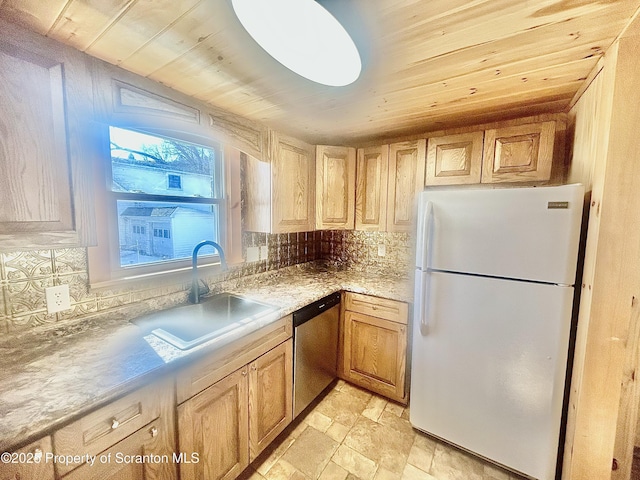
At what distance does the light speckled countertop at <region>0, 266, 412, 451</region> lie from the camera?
0.72 metres

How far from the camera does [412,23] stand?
846mm

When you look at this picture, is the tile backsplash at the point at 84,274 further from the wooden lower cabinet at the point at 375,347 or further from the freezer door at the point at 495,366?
the freezer door at the point at 495,366

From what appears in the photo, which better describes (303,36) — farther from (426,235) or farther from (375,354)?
(375,354)

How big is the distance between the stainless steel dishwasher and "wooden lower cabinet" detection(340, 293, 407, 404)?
4.3 inches

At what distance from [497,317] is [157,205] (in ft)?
6.74

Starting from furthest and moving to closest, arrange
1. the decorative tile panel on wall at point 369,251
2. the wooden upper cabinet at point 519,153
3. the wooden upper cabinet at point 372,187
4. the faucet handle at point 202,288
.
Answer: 1. the decorative tile panel on wall at point 369,251
2. the wooden upper cabinet at point 372,187
3. the faucet handle at point 202,288
4. the wooden upper cabinet at point 519,153

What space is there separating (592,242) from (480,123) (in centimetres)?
107

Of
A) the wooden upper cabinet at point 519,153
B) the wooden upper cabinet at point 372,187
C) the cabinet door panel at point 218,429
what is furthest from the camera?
the wooden upper cabinet at point 372,187

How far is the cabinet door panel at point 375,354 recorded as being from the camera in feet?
6.18

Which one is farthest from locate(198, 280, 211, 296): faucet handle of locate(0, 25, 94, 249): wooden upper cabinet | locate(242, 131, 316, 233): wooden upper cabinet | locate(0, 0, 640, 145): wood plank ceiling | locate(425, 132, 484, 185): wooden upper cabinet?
locate(425, 132, 484, 185): wooden upper cabinet

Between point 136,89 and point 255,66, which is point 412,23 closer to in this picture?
point 255,66

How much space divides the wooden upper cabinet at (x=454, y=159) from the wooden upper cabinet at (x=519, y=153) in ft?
0.17

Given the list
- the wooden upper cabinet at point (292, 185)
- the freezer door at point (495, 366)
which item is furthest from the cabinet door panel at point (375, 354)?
the wooden upper cabinet at point (292, 185)

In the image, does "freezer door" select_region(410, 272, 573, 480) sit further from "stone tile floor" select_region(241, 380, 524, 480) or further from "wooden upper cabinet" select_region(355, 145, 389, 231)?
"wooden upper cabinet" select_region(355, 145, 389, 231)
